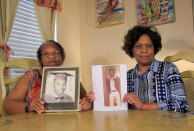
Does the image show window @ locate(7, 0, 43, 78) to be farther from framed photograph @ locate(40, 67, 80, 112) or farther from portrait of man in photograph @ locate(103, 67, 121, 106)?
portrait of man in photograph @ locate(103, 67, 121, 106)

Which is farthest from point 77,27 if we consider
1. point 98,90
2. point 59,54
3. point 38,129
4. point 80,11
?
point 38,129

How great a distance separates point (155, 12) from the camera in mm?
1892

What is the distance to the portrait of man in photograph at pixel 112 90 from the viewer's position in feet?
3.02

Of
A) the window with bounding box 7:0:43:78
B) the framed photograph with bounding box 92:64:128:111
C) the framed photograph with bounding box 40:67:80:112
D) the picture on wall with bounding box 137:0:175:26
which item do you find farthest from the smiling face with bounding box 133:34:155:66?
the window with bounding box 7:0:43:78

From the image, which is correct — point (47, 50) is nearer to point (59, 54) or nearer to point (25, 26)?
point (59, 54)

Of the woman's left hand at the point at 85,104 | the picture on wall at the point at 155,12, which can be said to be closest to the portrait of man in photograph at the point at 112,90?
the woman's left hand at the point at 85,104

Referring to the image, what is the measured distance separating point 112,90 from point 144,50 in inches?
16.9

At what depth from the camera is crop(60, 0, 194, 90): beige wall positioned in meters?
1.79

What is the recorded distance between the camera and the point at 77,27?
245cm

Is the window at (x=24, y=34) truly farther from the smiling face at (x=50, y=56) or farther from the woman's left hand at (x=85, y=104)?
the woman's left hand at (x=85, y=104)

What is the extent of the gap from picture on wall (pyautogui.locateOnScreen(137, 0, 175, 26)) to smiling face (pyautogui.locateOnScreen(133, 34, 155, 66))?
2.34ft

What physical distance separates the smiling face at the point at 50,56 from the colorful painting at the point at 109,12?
980 millimetres

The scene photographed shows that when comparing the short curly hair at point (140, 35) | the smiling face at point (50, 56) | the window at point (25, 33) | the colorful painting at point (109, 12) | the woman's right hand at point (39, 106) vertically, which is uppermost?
the colorful painting at point (109, 12)

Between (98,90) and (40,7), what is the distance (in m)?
1.36
